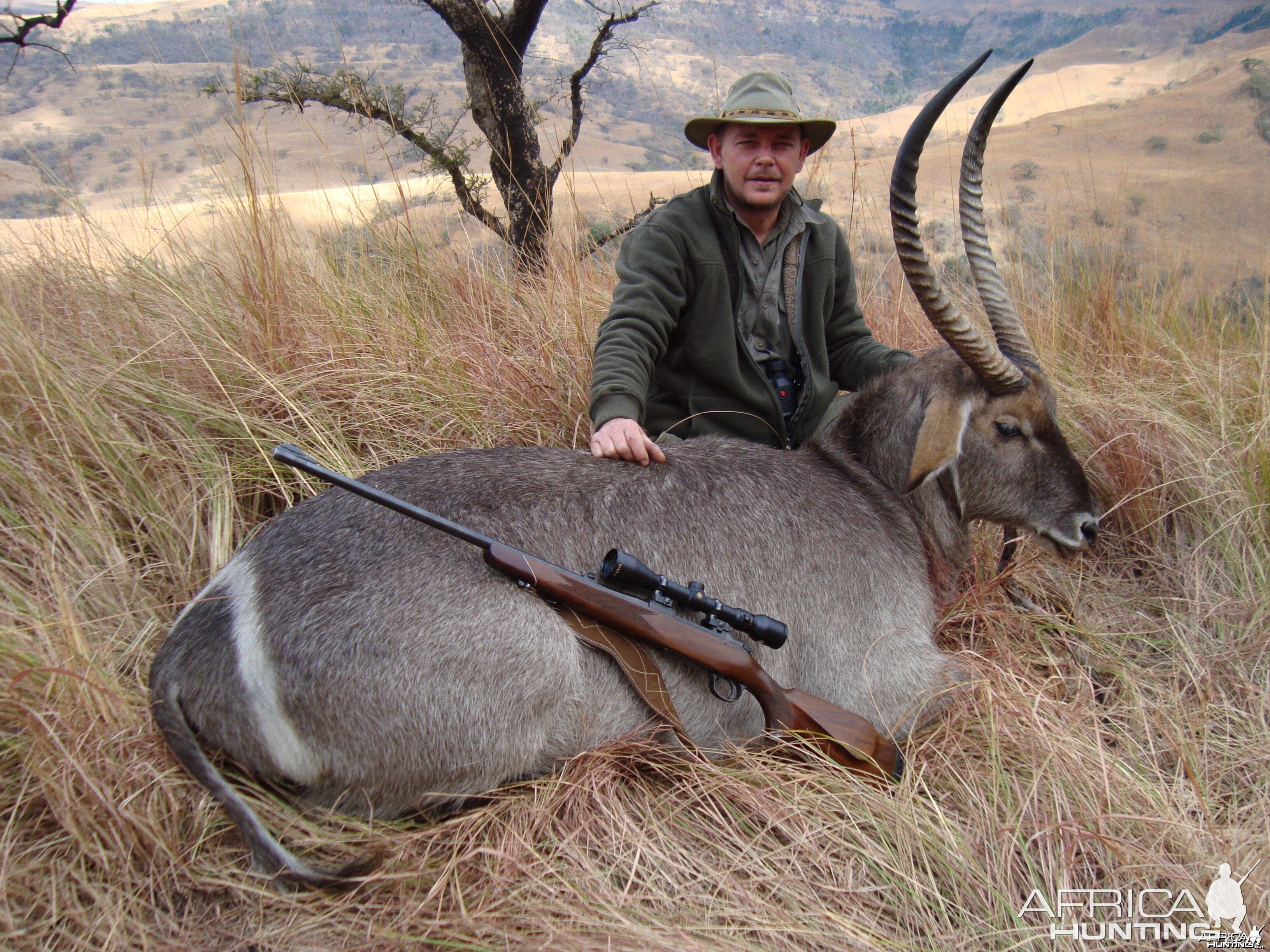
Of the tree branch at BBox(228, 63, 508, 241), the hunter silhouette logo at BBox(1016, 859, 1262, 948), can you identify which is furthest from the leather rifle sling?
the tree branch at BBox(228, 63, 508, 241)

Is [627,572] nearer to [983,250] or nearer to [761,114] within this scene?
[983,250]

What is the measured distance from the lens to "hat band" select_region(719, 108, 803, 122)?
3668 mm

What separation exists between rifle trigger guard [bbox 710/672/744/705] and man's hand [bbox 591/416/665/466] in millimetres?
853

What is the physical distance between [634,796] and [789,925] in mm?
668

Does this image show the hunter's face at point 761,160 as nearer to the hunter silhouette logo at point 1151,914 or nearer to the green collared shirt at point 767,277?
the green collared shirt at point 767,277

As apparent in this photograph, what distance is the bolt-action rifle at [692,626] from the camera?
2365 mm

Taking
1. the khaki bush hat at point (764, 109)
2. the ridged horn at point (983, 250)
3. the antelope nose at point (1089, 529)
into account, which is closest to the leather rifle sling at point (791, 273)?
the khaki bush hat at point (764, 109)

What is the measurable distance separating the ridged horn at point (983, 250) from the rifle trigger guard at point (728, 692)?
5.76 ft

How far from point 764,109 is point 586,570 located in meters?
2.55

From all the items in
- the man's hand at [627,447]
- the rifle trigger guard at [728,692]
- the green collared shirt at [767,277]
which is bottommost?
the rifle trigger guard at [728,692]

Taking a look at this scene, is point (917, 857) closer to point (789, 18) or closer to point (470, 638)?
point (470, 638)

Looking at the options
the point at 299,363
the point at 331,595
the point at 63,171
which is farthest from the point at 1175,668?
the point at 63,171

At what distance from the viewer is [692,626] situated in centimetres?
251

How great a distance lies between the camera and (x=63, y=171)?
4.79 meters
